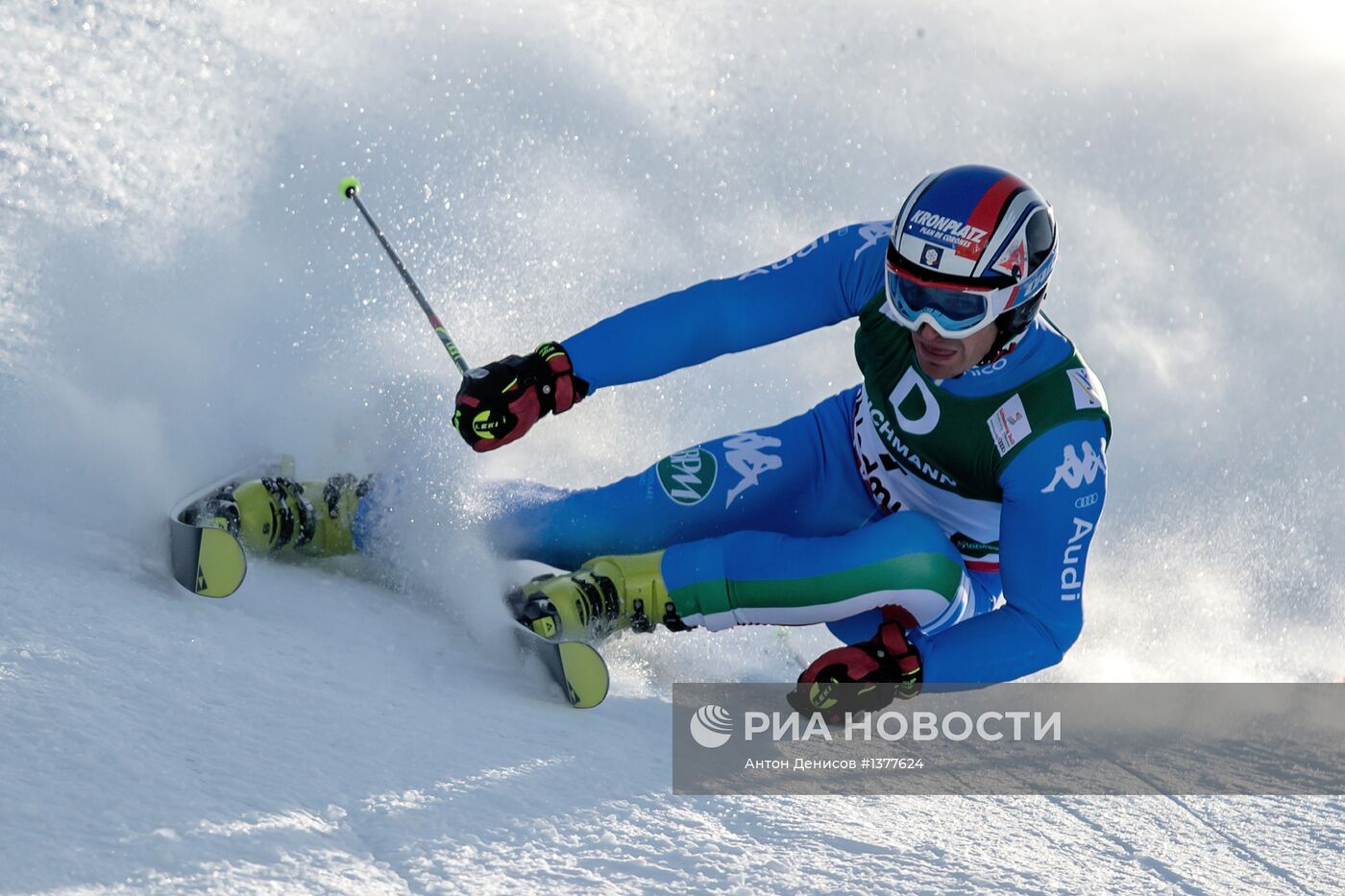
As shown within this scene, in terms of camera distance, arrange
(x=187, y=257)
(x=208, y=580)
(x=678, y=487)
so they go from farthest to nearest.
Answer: (x=187, y=257) → (x=678, y=487) → (x=208, y=580)

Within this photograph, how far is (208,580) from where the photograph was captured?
8.28 ft

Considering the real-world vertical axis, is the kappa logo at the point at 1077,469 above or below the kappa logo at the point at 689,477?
below

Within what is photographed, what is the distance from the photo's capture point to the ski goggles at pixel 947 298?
2666 mm

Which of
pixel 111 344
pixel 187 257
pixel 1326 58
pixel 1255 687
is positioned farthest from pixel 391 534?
pixel 1326 58

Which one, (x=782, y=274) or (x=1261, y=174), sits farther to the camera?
(x=1261, y=174)

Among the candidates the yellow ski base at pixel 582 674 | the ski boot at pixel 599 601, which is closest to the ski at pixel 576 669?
the yellow ski base at pixel 582 674

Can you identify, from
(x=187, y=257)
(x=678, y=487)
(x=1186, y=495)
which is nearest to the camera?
(x=678, y=487)

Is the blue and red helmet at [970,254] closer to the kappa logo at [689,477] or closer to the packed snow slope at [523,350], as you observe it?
the kappa logo at [689,477]

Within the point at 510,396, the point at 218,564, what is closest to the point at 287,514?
the point at 218,564

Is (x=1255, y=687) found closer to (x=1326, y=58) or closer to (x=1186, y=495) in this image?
(x=1186, y=495)

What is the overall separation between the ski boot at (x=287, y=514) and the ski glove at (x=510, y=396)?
16.7 inches

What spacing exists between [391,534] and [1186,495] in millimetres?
4826

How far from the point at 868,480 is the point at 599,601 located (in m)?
0.76

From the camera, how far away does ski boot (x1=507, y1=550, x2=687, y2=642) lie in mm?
2926
